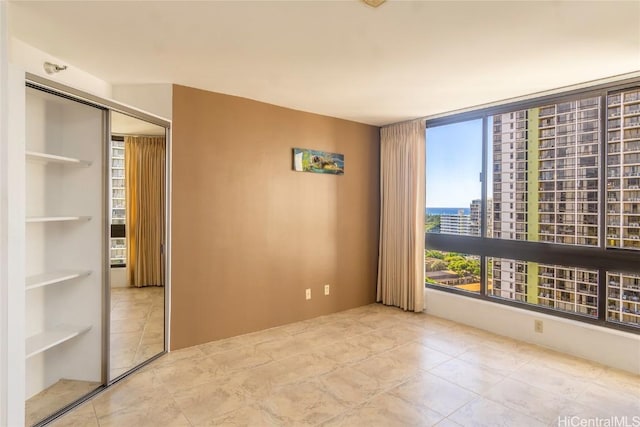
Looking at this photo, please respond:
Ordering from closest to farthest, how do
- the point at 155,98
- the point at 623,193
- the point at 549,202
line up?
the point at 623,193, the point at 155,98, the point at 549,202

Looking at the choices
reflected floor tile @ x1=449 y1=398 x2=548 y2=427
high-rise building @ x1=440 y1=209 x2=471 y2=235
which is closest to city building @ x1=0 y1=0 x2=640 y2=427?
reflected floor tile @ x1=449 y1=398 x2=548 y2=427

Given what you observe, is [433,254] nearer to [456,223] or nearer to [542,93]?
[456,223]

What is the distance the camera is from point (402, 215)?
14.7ft

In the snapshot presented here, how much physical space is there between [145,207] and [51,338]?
112 centimetres

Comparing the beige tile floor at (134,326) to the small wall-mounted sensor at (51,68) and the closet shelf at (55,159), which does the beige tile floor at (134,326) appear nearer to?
the closet shelf at (55,159)

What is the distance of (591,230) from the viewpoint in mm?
3133

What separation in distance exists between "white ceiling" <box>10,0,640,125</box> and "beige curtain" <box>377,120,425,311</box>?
1.09m

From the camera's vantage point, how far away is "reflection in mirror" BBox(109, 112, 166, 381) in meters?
2.61

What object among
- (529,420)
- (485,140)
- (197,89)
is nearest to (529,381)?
(529,420)

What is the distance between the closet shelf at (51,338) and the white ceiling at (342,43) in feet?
6.66

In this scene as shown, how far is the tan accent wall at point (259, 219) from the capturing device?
10.6ft

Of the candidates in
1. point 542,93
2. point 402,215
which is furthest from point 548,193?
point 402,215

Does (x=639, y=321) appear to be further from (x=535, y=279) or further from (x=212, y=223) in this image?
(x=212, y=223)

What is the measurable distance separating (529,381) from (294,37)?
309cm
